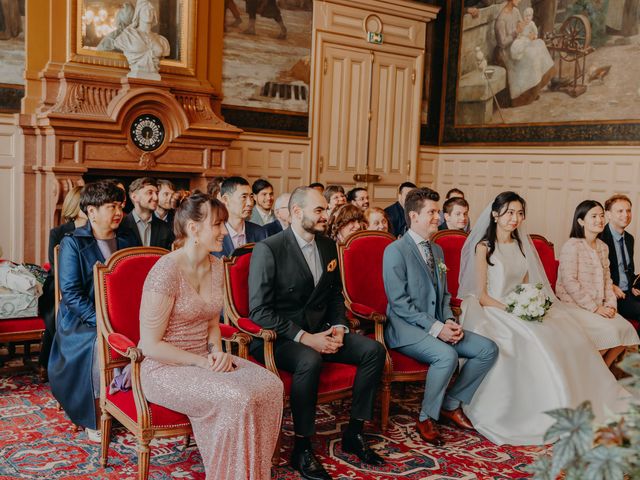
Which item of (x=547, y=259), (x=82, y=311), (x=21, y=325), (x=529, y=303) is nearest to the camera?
(x=82, y=311)

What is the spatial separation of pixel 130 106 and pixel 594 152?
20.6 feet

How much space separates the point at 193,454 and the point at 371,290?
5.56 feet

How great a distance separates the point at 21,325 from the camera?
5.07 m

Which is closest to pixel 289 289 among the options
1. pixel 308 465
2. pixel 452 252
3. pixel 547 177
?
pixel 308 465

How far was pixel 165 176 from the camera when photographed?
339 inches

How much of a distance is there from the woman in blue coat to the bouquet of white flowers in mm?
2676

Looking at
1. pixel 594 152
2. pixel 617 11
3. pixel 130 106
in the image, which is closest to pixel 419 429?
pixel 130 106

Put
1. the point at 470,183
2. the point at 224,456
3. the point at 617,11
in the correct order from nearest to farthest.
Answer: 1. the point at 224,456
2. the point at 617,11
3. the point at 470,183

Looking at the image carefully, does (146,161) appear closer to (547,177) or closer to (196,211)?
(196,211)

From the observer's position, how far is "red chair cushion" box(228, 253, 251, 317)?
14.0 feet

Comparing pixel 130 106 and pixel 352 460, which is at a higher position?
pixel 130 106

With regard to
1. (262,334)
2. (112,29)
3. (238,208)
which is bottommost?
(262,334)

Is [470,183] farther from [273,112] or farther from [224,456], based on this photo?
[224,456]

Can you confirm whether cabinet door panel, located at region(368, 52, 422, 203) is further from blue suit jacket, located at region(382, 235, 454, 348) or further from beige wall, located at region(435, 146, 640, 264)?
blue suit jacket, located at region(382, 235, 454, 348)
